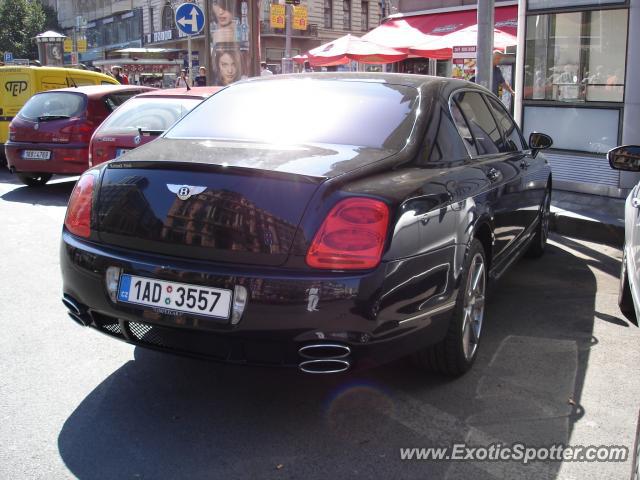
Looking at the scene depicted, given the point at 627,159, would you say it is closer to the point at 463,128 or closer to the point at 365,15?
the point at 463,128

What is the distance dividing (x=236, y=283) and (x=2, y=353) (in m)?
1.89

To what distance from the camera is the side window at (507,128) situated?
5.08 m

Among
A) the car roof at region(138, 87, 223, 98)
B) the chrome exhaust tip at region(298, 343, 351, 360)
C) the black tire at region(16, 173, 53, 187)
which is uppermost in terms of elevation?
the car roof at region(138, 87, 223, 98)

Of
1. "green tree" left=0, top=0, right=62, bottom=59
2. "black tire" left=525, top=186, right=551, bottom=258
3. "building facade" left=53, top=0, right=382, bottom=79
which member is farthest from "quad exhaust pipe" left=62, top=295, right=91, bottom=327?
"green tree" left=0, top=0, right=62, bottom=59

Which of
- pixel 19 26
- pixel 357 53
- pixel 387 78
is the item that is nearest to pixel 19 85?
pixel 357 53

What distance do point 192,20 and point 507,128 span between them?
946 cm

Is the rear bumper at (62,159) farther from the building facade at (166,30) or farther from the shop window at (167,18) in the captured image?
the shop window at (167,18)

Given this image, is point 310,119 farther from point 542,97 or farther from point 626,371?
point 542,97

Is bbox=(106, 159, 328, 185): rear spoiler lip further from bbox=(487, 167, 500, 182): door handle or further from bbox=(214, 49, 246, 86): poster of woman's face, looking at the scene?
bbox=(214, 49, 246, 86): poster of woman's face

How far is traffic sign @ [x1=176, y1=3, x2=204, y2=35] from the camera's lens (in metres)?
13.2

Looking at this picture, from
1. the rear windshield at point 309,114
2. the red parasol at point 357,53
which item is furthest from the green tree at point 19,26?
the rear windshield at point 309,114

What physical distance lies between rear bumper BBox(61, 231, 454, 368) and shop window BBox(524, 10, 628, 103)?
7562 millimetres

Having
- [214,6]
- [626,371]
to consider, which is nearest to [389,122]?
[626,371]

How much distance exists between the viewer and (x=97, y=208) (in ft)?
11.0
